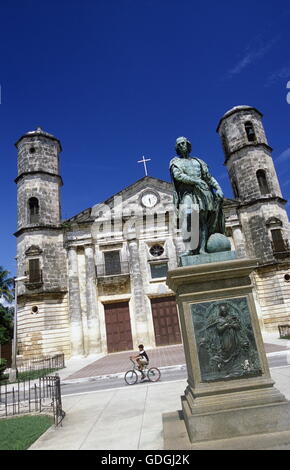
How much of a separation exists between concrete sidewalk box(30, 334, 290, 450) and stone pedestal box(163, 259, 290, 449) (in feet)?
1.57

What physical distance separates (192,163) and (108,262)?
64.9 feet

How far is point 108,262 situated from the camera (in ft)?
80.4

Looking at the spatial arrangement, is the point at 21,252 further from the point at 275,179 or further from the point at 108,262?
the point at 275,179

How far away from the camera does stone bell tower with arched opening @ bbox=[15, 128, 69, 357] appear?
858 inches

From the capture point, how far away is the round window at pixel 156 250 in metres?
24.9

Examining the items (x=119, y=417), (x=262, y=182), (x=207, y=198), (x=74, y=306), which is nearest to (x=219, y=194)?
(x=207, y=198)

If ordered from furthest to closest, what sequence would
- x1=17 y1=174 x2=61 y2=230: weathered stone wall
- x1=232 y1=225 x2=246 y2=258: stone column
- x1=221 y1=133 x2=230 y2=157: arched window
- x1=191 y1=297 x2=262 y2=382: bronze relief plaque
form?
x1=221 y1=133 x2=230 y2=157: arched window → x1=17 y1=174 x2=61 y2=230: weathered stone wall → x1=232 y1=225 x2=246 y2=258: stone column → x1=191 y1=297 x2=262 y2=382: bronze relief plaque

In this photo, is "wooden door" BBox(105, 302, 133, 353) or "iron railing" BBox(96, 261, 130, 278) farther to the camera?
"iron railing" BBox(96, 261, 130, 278)

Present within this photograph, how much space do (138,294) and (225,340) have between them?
19256 millimetres

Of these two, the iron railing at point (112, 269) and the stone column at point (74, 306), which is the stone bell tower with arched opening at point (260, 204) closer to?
the iron railing at point (112, 269)

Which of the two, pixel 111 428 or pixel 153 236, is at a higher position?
pixel 153 236

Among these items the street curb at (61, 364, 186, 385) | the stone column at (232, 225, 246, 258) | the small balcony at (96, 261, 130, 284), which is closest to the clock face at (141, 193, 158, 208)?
the small balcony at (96, 261, 130, 284)

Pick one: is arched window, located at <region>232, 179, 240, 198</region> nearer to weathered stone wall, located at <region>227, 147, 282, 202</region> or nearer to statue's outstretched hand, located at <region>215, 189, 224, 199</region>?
weathered stone wall, located at <region>227, 147, 282, 202</region>
